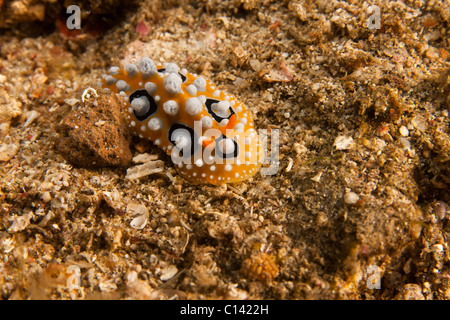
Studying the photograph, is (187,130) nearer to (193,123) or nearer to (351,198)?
(193,123)

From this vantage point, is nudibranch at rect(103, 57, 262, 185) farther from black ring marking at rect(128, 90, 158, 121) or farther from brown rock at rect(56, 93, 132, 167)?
brown rock at rect(56, 93, 132, 167)

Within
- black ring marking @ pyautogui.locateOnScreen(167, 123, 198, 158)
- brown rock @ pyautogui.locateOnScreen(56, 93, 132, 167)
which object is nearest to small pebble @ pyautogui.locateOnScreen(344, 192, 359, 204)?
black ring marking @ pyautogui.locateOnScreen(167, 123, 198, 158)

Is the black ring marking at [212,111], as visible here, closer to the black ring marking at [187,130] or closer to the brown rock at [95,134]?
the black ring marking at [187,130]

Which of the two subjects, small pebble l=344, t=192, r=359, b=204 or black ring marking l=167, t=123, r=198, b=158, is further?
black ring marking l=167, t=123, r=198, b=158

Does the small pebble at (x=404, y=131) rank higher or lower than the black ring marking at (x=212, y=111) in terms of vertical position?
higher

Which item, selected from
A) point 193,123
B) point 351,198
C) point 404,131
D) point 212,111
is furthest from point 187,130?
point 404,131

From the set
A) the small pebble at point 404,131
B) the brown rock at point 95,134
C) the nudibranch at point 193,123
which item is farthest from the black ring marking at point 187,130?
the small pebble at point 404,131
